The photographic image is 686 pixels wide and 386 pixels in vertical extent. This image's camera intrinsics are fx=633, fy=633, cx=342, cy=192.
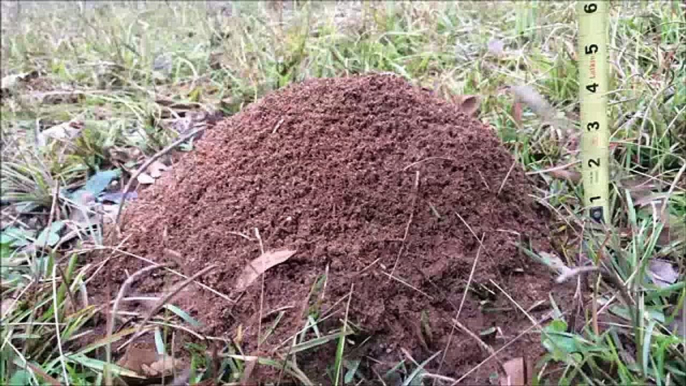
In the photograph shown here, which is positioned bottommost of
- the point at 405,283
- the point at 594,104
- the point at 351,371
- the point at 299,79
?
the point at 351,371

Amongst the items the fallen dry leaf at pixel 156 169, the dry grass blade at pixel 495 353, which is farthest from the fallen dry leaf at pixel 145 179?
the dry grass blade at pixel 495 353

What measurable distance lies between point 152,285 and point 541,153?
1.25 meters

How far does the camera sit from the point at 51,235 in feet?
6.41

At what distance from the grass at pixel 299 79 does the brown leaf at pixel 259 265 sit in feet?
0.47

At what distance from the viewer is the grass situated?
136 centimetres

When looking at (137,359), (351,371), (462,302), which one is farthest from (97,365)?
(462,302)

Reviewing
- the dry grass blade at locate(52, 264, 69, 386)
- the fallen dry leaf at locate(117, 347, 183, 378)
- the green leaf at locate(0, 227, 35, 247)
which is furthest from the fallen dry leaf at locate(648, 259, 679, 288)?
the green leaf at locate(0, 227, 35, 247)

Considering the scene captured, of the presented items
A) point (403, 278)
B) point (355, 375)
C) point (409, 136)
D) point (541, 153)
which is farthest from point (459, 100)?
point (355, 375)

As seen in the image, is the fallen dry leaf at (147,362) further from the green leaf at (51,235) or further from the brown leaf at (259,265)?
the green leaf at (51,235)

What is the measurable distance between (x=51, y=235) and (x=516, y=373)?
1.44 m

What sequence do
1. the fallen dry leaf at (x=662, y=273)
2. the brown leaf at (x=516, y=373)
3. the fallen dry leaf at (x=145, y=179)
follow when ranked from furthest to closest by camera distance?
the fallen dry leaf at (x=145, y=179)
the fallen dry leaf at (x=662, y=273)
the brown leaf at (x=516, y=373)

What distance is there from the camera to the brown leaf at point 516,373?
126cm

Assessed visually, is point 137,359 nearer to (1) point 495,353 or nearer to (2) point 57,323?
(2) point 57,323

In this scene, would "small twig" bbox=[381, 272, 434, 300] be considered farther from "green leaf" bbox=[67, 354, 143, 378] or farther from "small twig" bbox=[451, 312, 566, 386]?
"green leaf" bbox=[67, 354, 143, 378]
